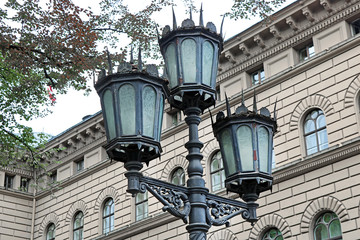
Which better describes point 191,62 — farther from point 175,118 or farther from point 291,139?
point 175,118

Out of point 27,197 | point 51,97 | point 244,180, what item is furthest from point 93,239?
point 244,180

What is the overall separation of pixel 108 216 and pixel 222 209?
71.7ft

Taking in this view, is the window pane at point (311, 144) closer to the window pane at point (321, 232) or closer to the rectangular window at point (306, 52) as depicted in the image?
the window pane at point (321, 232)

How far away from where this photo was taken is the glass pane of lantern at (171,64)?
7.64m

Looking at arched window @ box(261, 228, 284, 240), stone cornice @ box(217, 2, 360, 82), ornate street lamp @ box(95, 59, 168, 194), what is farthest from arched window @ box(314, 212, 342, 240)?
ornate street lamp @ box(95, 59, 168, 194)

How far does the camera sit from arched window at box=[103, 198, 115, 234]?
93.6 ft

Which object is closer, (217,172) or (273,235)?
(273,235)

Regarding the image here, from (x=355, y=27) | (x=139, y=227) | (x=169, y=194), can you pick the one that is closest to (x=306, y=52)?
(x=355, y=27)

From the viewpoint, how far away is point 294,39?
2261cm

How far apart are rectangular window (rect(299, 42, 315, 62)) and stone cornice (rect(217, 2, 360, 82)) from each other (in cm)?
33

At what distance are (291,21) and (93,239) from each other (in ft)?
43.0

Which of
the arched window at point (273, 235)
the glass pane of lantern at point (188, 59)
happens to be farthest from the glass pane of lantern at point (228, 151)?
the arched window at point (273, 235)

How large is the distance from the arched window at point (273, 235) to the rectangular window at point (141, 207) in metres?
6.83

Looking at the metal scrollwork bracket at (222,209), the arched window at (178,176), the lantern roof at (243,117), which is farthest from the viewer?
the arched window at (178,176)
